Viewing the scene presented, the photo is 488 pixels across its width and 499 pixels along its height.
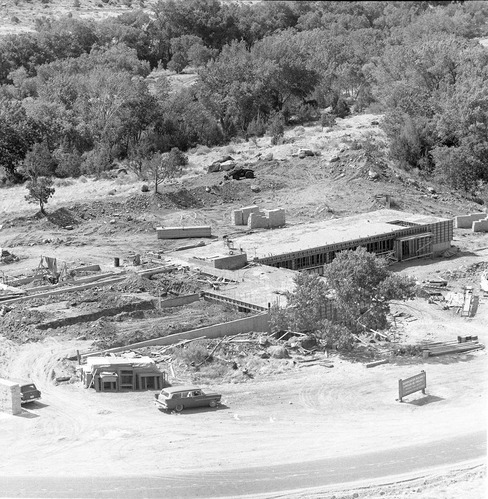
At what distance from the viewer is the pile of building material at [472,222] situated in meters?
49.1

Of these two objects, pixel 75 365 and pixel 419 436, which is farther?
pixel 75 365

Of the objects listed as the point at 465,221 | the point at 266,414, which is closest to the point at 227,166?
the point at 465,221

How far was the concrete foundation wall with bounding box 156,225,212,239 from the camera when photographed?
151ft

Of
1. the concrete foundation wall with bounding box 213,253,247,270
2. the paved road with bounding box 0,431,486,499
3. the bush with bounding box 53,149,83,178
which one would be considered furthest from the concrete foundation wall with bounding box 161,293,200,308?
the bush with bounding box 53,149,83,178

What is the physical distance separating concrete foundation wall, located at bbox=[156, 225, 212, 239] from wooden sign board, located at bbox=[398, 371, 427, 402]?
18.3 meters

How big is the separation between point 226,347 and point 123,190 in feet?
68.4

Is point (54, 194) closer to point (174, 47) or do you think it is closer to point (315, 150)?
point (315, 150)

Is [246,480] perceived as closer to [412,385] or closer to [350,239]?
[412,385]

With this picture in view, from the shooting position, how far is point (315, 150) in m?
57.2

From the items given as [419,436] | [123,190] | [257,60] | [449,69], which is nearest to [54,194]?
[123,190]

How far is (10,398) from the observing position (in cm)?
2806

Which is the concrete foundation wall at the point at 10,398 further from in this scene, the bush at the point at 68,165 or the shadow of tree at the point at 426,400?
the bush at the point at 68,165

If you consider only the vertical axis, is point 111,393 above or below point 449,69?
below

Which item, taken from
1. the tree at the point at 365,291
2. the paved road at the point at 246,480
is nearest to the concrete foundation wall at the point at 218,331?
the tree at the point at 365,291
